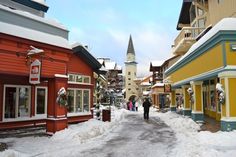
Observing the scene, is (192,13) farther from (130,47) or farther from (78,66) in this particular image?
(130,47)

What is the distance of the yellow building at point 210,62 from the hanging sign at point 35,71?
8.26 metres

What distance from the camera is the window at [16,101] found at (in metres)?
15.5

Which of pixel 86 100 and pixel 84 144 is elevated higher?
pixel 86 100

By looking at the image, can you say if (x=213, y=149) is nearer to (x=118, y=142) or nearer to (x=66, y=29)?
(x=118, y=142)

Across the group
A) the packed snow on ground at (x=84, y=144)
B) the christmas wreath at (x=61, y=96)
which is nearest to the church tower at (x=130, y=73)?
the christmas wreath at (x=61, y=96)

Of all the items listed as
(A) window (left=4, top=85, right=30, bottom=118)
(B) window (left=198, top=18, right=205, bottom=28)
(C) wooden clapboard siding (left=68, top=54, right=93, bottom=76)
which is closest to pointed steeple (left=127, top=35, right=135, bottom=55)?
(B) window (left=198, top=18, right=205, bottom=28)

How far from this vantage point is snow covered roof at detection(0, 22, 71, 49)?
11.5m

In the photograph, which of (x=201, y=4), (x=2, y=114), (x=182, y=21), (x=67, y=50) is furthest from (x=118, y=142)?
(x=182, y=21)

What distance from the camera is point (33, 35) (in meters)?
12.8

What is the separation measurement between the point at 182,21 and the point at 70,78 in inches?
794

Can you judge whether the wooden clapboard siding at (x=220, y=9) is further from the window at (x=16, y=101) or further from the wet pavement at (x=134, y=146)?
the window at (x=16, y=101)

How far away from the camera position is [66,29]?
50.5ft

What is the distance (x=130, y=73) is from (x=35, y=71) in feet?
→ 274

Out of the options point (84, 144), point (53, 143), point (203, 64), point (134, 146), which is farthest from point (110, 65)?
point (134, 146)
